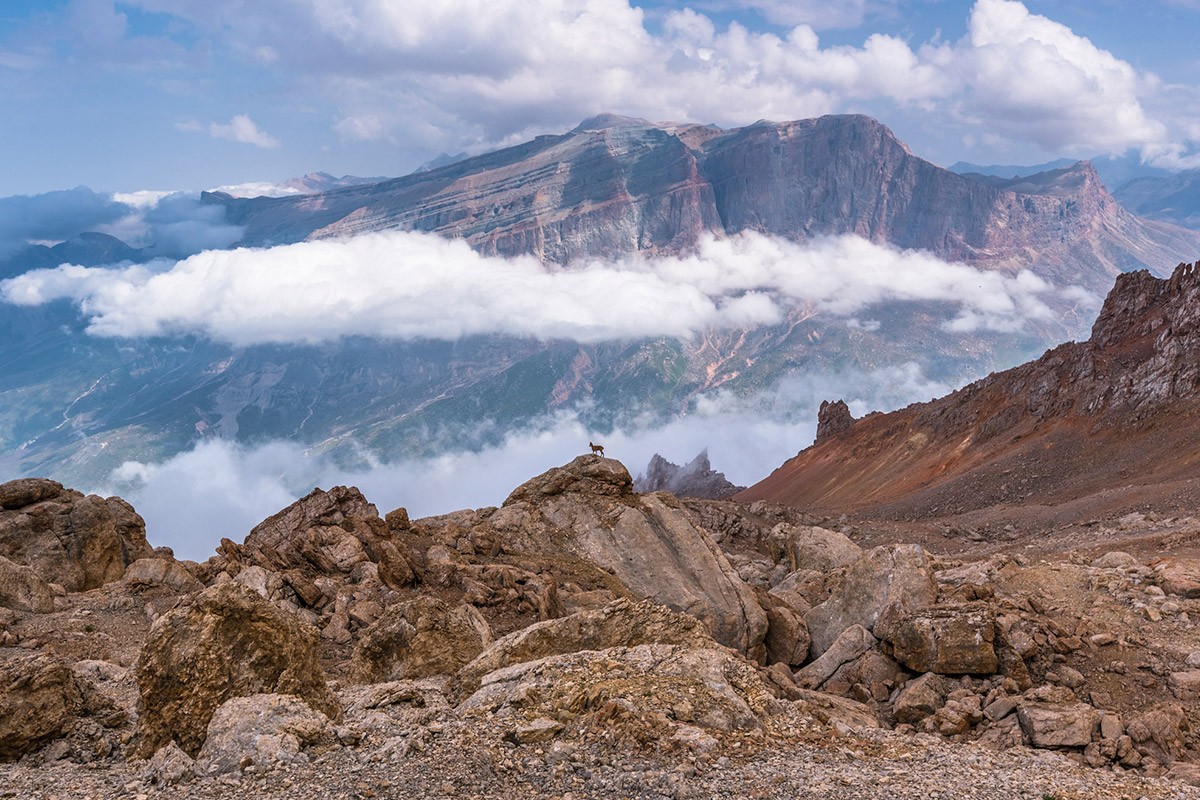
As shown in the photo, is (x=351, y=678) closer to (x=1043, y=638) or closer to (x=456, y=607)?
(x=456, y=607)

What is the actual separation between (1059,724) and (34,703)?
21108mm

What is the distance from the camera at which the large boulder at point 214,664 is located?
1619cm

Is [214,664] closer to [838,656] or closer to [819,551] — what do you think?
[838,656]

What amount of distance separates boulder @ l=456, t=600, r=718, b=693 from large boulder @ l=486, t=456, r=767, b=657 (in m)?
8.21

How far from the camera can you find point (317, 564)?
30.3m

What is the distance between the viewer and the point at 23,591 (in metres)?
27.7

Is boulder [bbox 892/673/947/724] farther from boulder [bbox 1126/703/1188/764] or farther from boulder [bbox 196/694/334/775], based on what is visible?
boulder [bbox 196/694/334/775]

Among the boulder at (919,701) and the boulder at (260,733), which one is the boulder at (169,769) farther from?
the boulder at (919,701)

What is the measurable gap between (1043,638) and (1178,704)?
3.59 metres

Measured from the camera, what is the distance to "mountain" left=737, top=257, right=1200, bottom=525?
76325mm

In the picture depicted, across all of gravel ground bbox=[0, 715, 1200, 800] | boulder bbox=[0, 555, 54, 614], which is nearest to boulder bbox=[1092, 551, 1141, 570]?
gravel ground bbox=[0, 715, 1200, 800]

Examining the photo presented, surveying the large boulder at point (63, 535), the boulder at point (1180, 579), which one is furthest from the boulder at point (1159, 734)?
the large boulder at point (63, 535)

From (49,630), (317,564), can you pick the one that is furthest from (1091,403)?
(49,630)

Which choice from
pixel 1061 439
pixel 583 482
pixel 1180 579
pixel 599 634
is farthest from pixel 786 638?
pixel 1061 439
